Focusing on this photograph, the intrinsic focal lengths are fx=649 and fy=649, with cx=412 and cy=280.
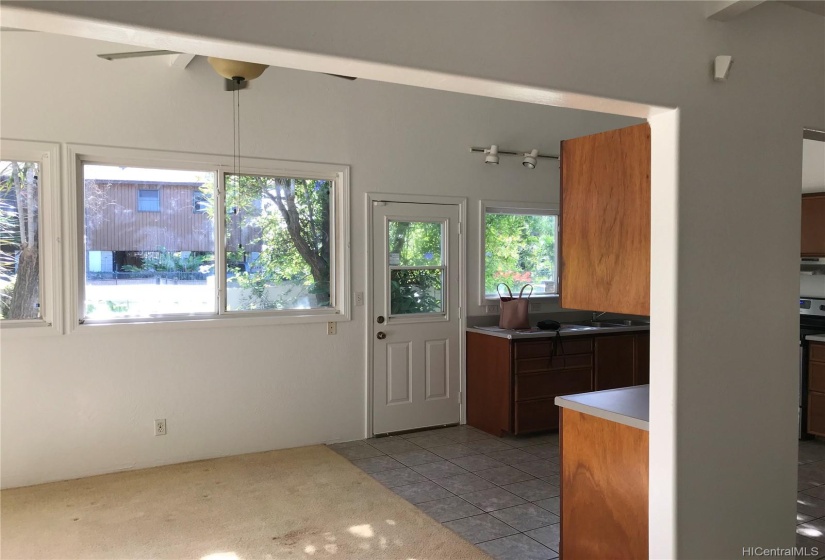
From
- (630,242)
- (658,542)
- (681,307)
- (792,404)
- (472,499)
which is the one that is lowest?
(472,499)

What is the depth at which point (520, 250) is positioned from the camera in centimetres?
603

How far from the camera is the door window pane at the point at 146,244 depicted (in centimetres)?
429

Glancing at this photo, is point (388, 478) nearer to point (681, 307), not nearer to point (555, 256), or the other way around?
point (681, 307)

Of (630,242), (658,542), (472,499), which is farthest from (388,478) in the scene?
(630,242)

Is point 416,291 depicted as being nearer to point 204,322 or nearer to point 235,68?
point 204,322

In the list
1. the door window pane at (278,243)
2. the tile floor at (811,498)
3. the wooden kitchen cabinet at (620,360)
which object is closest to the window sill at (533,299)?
the wooden kitchen cabinet at (620,360)

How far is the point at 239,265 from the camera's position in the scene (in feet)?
15.6

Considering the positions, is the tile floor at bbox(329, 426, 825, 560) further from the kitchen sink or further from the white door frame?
the kitchen sink

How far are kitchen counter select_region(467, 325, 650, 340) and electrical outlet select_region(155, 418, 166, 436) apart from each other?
254cm

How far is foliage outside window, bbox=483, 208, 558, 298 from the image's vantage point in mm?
5840

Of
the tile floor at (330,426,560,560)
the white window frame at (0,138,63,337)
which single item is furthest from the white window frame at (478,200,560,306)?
the white window frame at (0,138,63,337)

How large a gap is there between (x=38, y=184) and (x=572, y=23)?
11.4ft

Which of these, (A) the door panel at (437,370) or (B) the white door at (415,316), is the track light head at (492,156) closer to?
(B) the white door at (415,316)

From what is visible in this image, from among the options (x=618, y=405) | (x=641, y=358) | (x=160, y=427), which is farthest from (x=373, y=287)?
(x=618, y=405)
